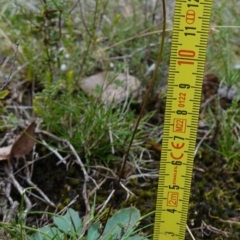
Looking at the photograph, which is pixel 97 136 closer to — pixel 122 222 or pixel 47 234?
pixel 122 222

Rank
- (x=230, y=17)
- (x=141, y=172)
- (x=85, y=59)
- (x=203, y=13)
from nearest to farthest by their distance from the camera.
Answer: (x=203, y=13)
(x=141, y=172)
(x=85, y=59)
(x=230, y=17)

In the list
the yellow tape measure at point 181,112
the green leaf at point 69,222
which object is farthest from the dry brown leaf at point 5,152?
the yellow tape measure at point 181,112

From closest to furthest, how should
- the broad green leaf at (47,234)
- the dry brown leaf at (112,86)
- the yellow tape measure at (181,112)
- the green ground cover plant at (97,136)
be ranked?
the yellow tape measure at (181,112), the broad green leaf at (47,234), the green ground cover plant at (97,136), the dry brown leaf at (112,86)

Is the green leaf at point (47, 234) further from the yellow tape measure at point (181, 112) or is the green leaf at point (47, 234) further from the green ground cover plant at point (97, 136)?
the yellow tape measure at point (181, 112)

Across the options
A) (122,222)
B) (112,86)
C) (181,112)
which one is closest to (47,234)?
(122,222)

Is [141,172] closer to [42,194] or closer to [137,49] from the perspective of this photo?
[42,194]

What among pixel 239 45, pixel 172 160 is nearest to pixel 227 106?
pixel 239 45
